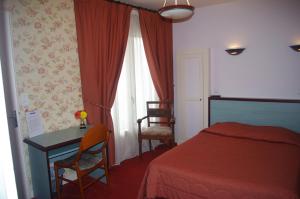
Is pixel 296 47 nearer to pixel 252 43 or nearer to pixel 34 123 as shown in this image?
pixel 252 43

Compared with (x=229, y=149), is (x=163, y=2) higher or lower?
higher

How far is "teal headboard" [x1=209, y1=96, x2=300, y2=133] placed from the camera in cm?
334

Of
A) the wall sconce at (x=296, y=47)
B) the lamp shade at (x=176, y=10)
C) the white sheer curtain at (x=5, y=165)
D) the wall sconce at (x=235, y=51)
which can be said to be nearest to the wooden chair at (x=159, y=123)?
the wall sconce at (x=235, y=51)

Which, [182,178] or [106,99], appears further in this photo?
[106,99]

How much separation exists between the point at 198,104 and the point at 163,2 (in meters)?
2.01

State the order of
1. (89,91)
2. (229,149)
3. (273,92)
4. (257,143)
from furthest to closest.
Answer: (273,92) < (89,91) < (257,143) < (229,149)

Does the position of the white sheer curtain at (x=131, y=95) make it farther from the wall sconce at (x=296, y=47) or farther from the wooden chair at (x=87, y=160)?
the wall sconce at (x=296, y=47)

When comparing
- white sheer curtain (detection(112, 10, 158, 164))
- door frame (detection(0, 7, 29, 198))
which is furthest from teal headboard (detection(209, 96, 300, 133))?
door frame (detection(0, 7, 29, 198))

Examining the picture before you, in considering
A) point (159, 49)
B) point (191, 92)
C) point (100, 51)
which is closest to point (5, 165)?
point (100, 51)

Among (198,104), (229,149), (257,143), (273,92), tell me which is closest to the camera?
(229,149)

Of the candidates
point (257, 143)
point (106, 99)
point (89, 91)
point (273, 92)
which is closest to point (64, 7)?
point (89, 91)

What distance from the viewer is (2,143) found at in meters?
0.60

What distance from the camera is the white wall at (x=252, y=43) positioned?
3400 millimetres

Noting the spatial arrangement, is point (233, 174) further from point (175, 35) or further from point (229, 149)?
point (175, 35)
